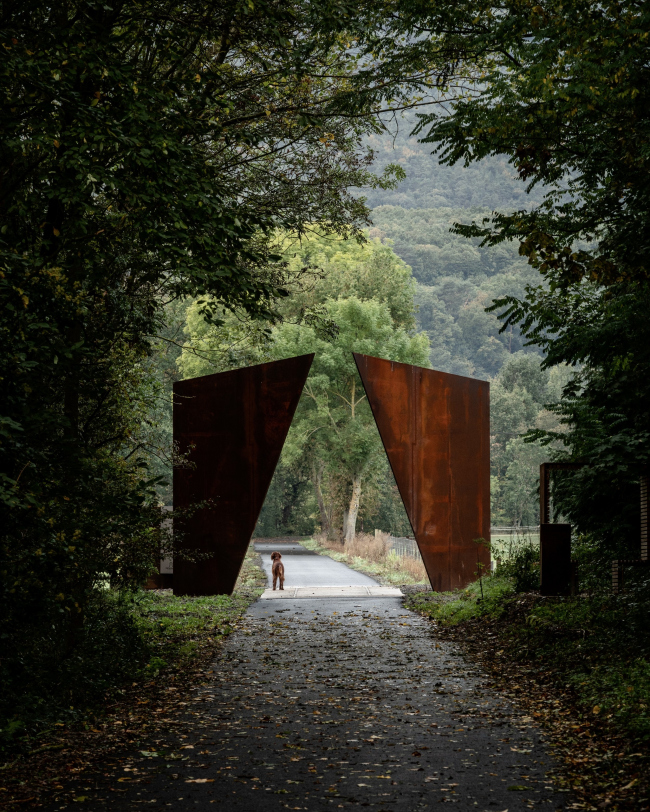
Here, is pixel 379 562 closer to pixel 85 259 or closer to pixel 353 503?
pixel 353 503

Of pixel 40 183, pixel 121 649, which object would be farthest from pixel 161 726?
pixel 40 183

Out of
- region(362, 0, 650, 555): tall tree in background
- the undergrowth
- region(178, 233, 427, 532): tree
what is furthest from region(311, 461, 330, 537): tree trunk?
region(362, 0, 650, 555): tall tree in background

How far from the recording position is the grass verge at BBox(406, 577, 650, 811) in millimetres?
4863

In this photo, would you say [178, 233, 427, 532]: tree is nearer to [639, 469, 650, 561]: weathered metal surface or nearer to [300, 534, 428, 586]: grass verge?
[300, 534, 428, 586]: grass verge

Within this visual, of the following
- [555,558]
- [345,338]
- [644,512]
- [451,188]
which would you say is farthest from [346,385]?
[451,188]

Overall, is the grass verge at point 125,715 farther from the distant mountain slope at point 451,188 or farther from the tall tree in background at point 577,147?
the distant mountain slope at point 451,188

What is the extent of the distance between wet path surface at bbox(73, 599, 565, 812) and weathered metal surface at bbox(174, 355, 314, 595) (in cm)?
527

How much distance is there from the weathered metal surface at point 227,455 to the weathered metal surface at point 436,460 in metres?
1.77

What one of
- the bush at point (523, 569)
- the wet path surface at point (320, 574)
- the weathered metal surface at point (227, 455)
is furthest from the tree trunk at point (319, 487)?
the bush at point (523, 569)

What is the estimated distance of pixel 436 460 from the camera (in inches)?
609

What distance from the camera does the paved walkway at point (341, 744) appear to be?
4.57 meters

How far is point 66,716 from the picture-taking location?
6.26m

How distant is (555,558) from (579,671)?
3061 millimetres

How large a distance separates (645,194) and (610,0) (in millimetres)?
1608
